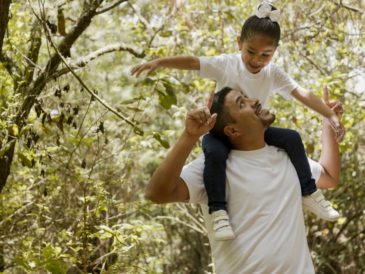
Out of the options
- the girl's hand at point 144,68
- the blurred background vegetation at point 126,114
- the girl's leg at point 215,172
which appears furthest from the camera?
the blurred background vegetation at point 126,114

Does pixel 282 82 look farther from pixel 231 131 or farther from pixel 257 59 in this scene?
pixel 231 131

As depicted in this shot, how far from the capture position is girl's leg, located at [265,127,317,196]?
254 centimetres

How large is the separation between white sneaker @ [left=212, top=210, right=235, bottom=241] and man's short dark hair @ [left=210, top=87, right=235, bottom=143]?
42 cm

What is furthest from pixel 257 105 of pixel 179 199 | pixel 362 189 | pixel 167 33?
pixel 362 189

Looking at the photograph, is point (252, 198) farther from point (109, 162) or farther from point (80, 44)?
point (80, 44)

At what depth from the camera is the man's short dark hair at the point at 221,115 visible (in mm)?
2564

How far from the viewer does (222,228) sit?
226 cm

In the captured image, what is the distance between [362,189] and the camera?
8.01 m

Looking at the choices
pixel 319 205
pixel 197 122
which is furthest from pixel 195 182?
pixel 319 205

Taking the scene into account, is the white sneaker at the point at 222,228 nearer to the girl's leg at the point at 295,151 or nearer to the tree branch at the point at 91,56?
the girl's leg at the point at 295,151

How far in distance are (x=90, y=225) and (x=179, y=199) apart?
1697mm

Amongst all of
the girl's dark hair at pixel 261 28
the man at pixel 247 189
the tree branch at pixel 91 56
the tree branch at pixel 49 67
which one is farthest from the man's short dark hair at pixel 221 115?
the tree branch at pixel 91 56

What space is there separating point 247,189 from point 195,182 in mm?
224

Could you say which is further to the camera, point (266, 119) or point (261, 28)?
point (261, 28)
